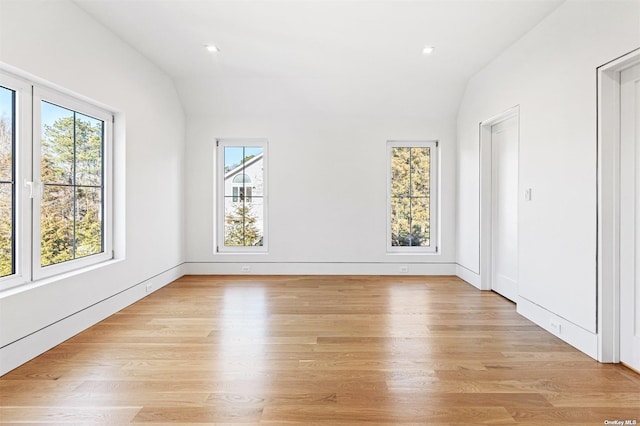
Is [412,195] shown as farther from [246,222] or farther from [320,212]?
[246,222]

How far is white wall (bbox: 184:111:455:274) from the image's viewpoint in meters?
5.32

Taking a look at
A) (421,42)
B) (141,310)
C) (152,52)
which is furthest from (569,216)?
(152,52)

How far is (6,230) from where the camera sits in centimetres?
246

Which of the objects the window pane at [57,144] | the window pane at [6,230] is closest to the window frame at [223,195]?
the window pane at [57,144]

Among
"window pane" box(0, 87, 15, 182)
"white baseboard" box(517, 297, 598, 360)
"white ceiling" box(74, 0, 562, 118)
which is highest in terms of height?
"white ceiling" box(74, 0, 562, 118)

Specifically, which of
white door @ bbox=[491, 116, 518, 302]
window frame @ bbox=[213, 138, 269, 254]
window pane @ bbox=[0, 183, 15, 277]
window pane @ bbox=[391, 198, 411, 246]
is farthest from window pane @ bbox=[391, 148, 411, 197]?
window pane @ bbox=[0, 183, 15, 277]

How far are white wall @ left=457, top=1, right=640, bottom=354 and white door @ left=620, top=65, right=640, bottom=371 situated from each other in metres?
0.16

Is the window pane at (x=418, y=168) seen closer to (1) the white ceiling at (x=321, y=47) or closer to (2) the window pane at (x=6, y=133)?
(1) the white ceiling at (x=321, y=47)

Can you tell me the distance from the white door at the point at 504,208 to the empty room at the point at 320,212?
1.5 inches

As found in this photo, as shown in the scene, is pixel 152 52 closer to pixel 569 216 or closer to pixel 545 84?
pixel 545 84

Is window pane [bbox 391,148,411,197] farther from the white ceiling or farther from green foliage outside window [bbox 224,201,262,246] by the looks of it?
green foliage outside window [bbox 224,201,262,246]

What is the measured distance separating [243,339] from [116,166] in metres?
2.28

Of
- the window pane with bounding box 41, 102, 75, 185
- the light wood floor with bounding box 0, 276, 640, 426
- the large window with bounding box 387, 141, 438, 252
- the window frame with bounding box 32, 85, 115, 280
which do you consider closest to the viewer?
the light wood floor with bounding box 0, 276, 640, 426

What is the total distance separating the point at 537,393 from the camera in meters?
2.05
